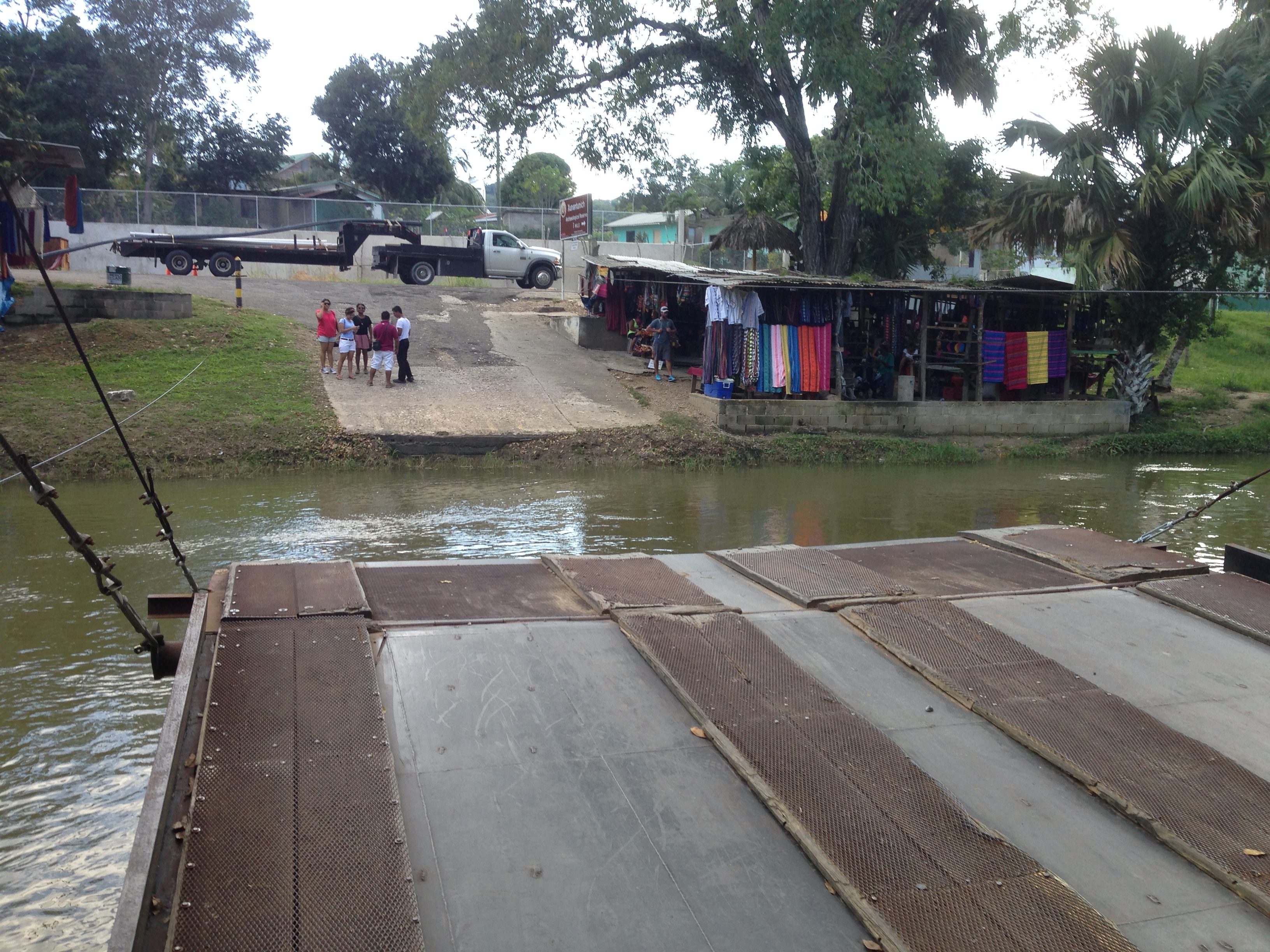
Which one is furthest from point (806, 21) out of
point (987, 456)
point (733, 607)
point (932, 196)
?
point (733, 607)

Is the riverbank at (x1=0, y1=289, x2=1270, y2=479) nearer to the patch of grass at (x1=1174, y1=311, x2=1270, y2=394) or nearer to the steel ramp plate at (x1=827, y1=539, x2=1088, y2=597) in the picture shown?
the patch of grass at (x1=1174, y1=311, x2=1270, y2=394)

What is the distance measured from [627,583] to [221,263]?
25.2 metres

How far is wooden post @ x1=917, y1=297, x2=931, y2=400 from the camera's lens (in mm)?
21625

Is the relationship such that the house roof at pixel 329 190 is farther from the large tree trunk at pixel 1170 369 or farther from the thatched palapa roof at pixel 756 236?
the large tree trunk at pixel 1170 369

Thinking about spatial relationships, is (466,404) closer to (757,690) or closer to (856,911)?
(757,690)

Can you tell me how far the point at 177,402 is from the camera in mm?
18281

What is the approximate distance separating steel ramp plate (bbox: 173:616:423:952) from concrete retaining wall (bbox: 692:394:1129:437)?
16613 millimetres

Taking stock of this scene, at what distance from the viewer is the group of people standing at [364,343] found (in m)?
21.0

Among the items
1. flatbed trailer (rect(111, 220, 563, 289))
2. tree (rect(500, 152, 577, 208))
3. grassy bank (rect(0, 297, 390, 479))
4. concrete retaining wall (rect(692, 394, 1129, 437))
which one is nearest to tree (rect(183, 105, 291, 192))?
flatbed trailer (rect(111, 220, 563, 289))

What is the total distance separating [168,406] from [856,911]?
57.3 feet

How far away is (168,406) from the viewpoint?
1802 cm

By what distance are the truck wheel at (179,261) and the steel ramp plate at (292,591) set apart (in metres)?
24.4

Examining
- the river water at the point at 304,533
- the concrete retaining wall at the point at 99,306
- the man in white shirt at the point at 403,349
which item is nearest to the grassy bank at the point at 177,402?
the concrete retaining wall at the point at 99,306

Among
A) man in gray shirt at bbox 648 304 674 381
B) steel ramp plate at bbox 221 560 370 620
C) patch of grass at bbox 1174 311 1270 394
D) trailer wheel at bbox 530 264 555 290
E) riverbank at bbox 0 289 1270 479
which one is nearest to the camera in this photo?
steel ramp plate at bbox 221 560 370 620
